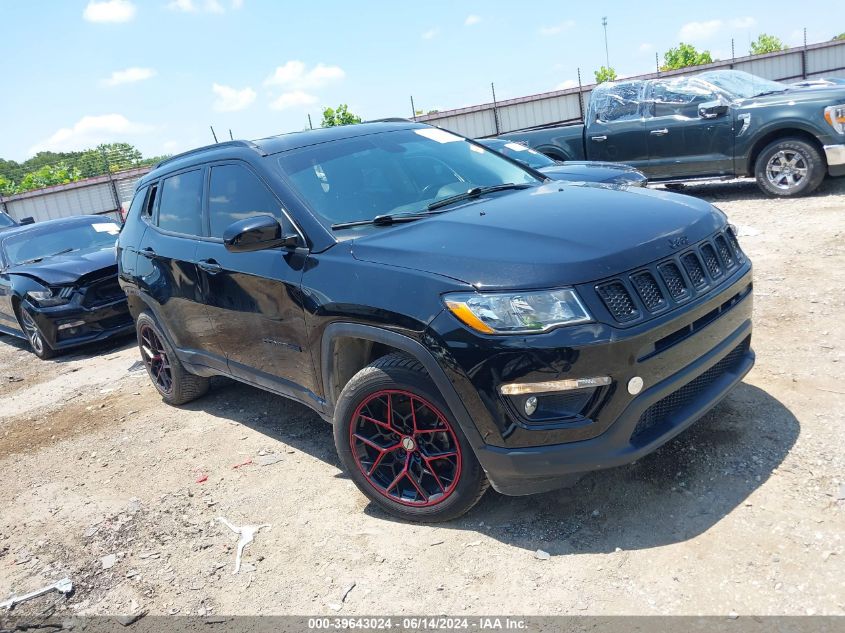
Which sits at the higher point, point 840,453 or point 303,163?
point 303,163

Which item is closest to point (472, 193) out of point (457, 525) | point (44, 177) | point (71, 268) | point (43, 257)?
point (457, 525)

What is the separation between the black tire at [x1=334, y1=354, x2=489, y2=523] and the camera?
304 cm

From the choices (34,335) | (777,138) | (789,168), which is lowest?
(34,335)

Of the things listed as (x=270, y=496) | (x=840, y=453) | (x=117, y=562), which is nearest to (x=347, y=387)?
(x=270, y=496)

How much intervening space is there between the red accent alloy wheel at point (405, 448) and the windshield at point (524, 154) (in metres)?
6.46

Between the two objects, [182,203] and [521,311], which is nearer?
[521,311]

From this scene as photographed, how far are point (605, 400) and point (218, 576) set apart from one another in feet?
6.36

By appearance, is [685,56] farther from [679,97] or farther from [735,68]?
[679,97]

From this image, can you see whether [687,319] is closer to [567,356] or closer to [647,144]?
[567,356]

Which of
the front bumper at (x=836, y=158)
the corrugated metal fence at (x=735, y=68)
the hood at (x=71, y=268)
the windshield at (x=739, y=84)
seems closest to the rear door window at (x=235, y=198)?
the hood at (x=71, y=268)

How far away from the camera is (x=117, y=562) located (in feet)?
11.5

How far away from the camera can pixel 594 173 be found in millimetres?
7988

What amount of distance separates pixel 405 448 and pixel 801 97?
8110 mm

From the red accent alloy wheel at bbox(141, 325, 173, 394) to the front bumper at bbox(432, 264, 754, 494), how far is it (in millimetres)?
3389
